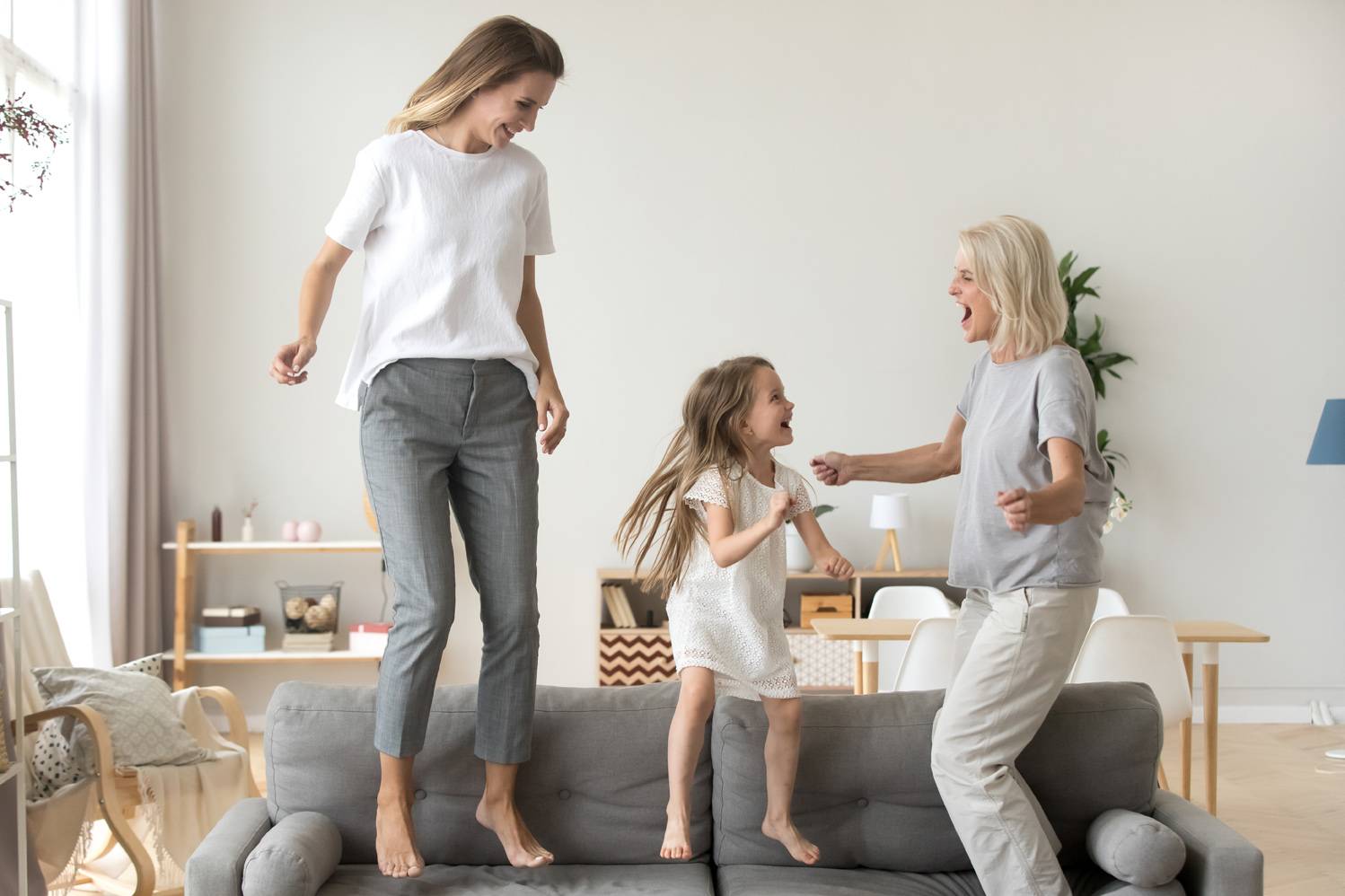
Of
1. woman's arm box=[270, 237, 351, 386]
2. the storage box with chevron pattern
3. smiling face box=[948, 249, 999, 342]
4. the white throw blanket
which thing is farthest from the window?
smiling face box=[948, 249, 999, 342]

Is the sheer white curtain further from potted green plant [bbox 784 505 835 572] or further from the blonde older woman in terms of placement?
the blonde older woman

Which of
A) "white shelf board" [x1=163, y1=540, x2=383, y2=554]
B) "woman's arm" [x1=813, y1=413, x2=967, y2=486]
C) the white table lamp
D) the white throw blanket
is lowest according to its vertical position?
the white throw blanket

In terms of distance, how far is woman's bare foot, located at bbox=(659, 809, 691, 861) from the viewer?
225 centimetres

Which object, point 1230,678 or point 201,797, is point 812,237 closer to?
point 1230,678

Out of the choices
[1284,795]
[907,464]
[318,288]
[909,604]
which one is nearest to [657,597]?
[909,604]

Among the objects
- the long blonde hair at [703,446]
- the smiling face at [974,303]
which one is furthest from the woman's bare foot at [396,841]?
the smiling face at [974,303]

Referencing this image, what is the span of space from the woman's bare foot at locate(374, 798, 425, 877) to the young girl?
46 centimetres

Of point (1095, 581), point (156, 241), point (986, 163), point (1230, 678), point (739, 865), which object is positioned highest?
point (986, 163)

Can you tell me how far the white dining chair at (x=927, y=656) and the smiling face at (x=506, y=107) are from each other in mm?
1910

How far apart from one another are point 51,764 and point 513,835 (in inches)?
58.2

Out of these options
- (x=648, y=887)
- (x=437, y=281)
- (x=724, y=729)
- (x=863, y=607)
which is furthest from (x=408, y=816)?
(x=863, y=607)

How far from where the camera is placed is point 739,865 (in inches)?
90.4

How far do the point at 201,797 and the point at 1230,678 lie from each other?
457cm

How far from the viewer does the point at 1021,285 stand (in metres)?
2.26
